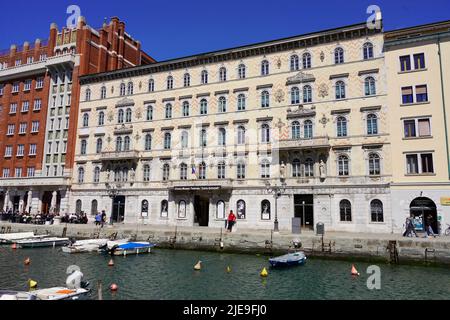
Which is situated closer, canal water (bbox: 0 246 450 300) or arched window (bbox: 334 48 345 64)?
canal water (bbox: 0 246 450 300)

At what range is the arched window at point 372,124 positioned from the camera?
1446 inches

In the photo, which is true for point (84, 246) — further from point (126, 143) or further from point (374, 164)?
point (374, 164)

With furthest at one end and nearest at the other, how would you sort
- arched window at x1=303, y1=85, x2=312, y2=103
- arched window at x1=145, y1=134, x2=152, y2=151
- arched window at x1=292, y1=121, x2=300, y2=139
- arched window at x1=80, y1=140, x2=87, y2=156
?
1. arched window at x1=80, y1=140, x2=87, y2=156
2. arched window at x1=145, y1=134, x2=152, y2=151
3. arched window at x1=303, y1=85, x2=312, y2=103
4. arched window at x1=292, y1=121, x2=300, y2=139

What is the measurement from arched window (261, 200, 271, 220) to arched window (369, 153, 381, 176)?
11.8 m

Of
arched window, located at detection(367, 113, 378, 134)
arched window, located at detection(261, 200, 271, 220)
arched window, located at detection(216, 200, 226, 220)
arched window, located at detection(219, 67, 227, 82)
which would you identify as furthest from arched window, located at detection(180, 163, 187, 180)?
arched window, located at detection(367, 113, 378, 134)

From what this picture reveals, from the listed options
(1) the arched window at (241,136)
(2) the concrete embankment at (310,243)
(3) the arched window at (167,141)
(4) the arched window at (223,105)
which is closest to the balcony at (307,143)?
(1) the arched window at (241,136)

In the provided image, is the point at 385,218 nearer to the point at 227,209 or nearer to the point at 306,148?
the point at 306,148

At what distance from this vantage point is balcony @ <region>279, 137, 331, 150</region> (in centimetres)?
3728

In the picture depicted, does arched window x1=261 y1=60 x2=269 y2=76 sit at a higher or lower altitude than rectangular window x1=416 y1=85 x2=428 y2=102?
higher

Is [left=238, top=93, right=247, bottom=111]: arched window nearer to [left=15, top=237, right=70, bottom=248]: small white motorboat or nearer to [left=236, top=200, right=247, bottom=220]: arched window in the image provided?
[left=236, top=200, right=247, bottom=220]: arched window

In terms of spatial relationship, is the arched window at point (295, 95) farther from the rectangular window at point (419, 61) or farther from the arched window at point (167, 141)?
the arched window at point (167, 141)

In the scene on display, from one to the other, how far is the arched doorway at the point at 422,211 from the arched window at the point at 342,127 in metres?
9.89

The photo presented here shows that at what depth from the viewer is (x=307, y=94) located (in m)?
40.2

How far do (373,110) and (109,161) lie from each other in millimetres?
35464
